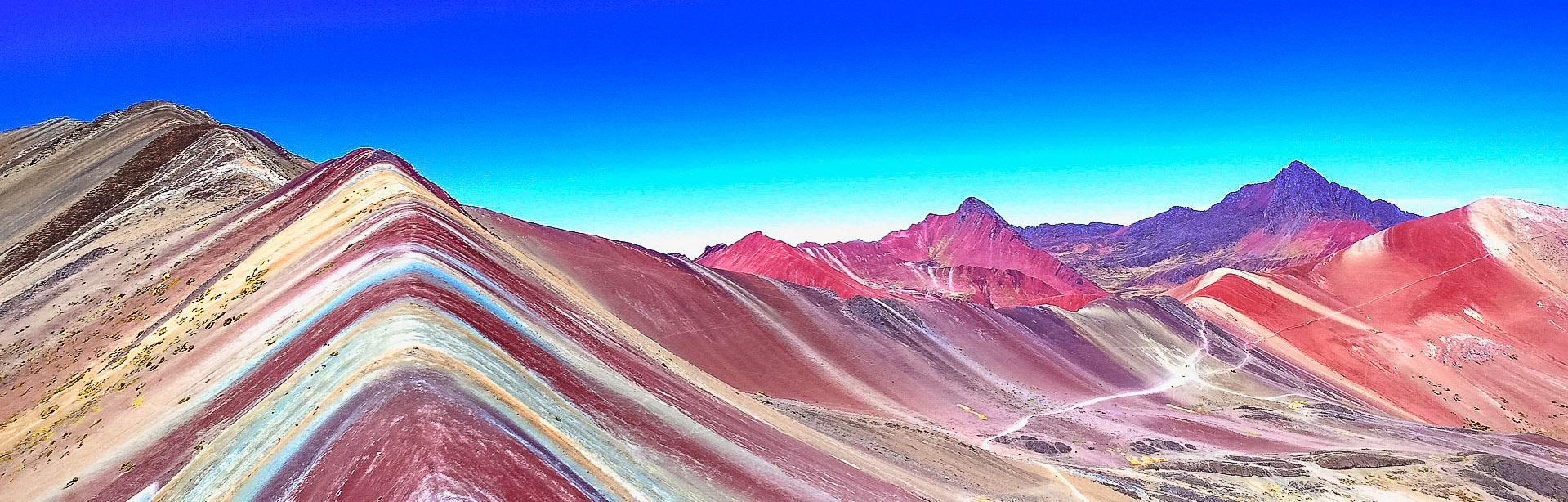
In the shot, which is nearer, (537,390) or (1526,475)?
(537,390)

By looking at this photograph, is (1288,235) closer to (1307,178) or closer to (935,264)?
(1307,178)

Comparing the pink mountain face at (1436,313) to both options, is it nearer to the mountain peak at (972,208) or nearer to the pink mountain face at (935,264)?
the pink mountain face at (935,264)

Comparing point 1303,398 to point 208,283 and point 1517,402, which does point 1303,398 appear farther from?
point 208,283

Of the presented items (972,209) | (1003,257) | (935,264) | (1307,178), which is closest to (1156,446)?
(935,264)

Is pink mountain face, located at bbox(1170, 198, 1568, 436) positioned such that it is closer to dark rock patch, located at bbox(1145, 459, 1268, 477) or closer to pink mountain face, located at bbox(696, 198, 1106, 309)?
pink mountain face, located at bbox(696, 198, 1106, 309)

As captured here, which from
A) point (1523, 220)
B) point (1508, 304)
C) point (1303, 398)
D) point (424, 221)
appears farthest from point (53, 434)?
point (1523, 220)

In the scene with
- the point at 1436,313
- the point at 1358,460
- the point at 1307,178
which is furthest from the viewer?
the point at 1307,178

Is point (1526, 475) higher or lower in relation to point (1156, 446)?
higher
